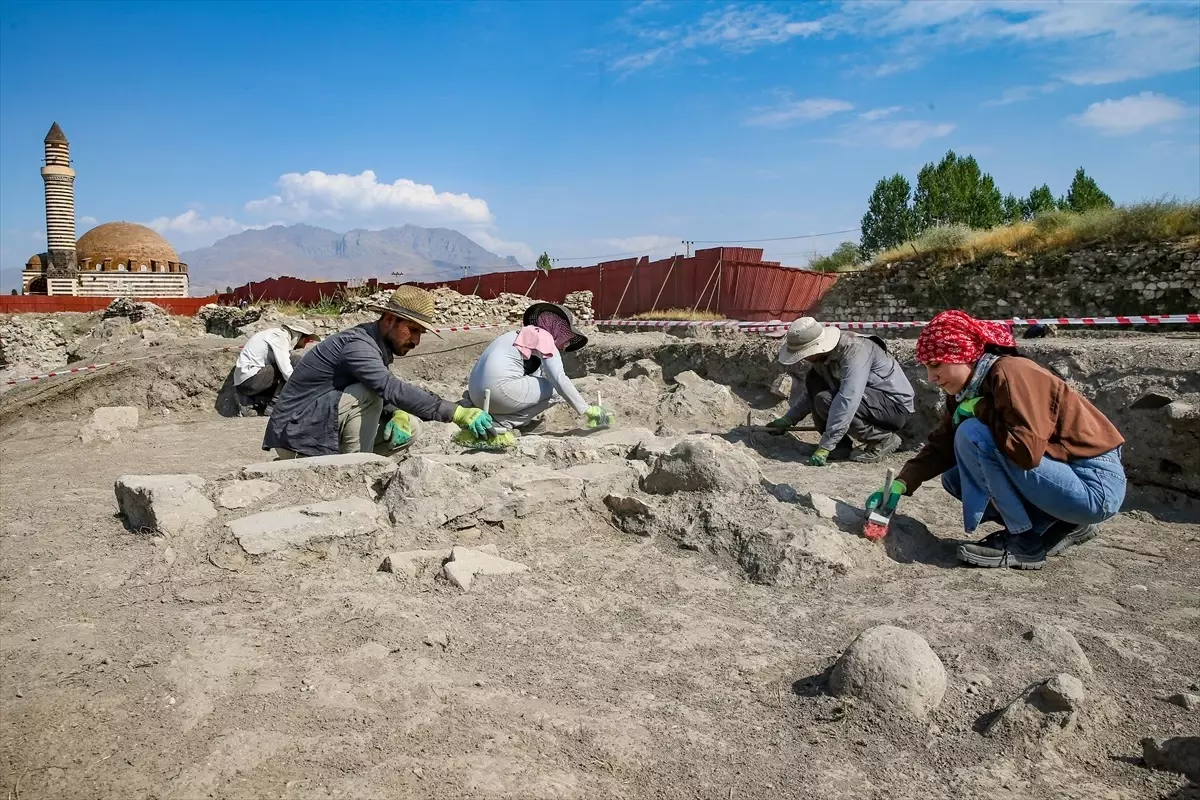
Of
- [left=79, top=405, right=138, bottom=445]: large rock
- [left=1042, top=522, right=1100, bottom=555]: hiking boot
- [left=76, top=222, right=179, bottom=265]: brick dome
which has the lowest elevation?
[left=79, top=405, right=138, bottom=445]: large rock

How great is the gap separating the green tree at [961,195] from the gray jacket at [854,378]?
3477 centimetres

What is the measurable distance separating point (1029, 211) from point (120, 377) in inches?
1718

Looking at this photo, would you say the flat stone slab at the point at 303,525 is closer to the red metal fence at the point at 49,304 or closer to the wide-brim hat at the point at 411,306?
the wide-brim hat at the point at 411,306

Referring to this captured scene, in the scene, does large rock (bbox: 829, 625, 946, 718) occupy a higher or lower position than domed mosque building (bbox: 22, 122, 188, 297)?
lower

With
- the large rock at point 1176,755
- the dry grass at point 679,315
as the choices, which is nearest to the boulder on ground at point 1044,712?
the large rock at point 1176,755

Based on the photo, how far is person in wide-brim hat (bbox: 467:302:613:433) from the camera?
→ 18.0 feet

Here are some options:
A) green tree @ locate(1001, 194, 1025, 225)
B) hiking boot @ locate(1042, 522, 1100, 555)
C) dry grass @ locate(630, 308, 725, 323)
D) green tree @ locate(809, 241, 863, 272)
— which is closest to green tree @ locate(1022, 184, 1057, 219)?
green tree @ locate(1001, 194, 1025, 225)

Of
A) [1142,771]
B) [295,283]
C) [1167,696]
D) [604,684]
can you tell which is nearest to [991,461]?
[1167,696]

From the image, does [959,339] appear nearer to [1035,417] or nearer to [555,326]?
[1035,417]

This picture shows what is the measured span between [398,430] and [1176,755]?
13.3ft

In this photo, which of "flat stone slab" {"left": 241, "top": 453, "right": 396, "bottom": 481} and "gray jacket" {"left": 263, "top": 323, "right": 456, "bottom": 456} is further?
"gray jacket" {"left": 263, "top": 323, "right": 456, "bottom": 456}

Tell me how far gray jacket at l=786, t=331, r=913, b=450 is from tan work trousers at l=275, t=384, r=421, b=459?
2.94 meters

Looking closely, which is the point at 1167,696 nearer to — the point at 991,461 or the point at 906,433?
the point at 991,461

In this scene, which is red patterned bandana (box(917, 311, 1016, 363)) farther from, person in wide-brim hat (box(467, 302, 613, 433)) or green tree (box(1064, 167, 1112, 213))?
green tree (box(1064, 167, 1112, 213))
